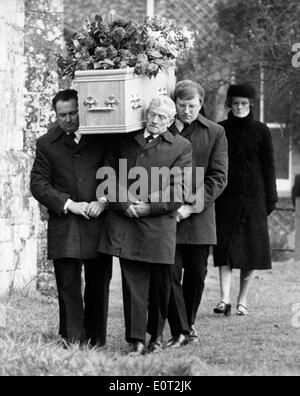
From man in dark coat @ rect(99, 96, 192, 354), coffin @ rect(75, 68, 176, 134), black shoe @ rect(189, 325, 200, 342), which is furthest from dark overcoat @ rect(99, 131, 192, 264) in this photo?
black shoe @ rect(189, 325, 200, 342)

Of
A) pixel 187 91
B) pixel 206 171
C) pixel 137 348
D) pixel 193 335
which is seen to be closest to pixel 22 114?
pixel 206 171

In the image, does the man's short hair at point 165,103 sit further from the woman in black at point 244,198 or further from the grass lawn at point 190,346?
the woman in black at point 244,198

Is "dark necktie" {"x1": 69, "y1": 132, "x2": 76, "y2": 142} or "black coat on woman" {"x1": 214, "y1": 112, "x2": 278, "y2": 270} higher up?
"dark necktie" {"x1": 69, "y1": 132, "x2": 76, "y2": 142}

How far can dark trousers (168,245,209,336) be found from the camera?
9500mm

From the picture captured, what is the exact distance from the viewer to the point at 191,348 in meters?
9.42

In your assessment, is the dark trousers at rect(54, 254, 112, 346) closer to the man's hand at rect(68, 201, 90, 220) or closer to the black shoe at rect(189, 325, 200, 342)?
the man's hand at rect(68, 201, 90, 220)

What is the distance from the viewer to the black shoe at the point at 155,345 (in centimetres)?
909

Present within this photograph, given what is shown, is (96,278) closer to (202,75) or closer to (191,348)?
(191,348)

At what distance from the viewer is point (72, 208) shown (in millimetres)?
8977

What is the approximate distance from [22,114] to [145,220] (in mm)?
3477

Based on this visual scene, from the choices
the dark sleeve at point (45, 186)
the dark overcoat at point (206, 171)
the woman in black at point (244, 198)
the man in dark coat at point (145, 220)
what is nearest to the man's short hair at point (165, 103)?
the man in dark coat at point (145, 220)

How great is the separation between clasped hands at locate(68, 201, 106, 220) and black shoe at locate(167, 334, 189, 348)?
115 cm
